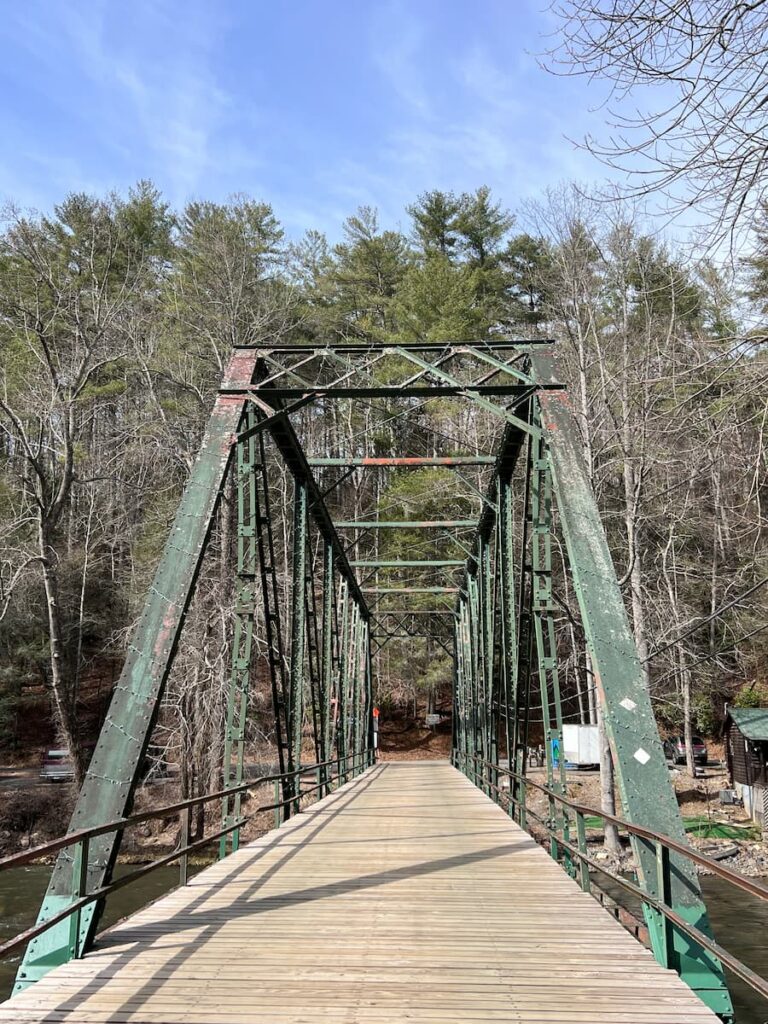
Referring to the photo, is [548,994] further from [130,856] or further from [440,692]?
[440,692]

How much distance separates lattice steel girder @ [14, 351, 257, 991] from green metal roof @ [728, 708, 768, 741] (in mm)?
18152

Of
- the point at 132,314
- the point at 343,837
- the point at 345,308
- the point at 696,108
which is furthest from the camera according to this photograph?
the point at 345,308

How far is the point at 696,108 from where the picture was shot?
370 cm

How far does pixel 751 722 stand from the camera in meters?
20.7

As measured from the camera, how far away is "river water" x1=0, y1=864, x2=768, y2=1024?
10656 millimetres

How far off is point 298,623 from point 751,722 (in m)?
15.8

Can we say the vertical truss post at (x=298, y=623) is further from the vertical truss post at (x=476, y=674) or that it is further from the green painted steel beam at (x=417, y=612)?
the green painted steel beam at (x=417, y=612)

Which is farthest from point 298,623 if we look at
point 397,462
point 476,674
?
point 476,674

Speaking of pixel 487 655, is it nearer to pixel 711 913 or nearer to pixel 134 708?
pixel 711 913

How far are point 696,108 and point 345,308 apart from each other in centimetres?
3110

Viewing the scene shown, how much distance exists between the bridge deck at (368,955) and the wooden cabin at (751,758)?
15.7 meters

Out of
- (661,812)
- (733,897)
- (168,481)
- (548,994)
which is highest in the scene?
(168,481)

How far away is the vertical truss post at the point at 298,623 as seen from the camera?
10.0m

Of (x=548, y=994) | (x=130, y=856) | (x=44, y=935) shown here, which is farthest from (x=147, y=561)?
(x=548, y=994)
